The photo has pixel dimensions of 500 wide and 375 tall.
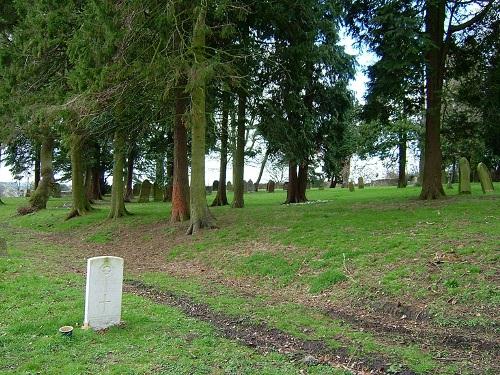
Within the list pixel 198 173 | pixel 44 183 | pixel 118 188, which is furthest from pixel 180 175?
pixel 44 183

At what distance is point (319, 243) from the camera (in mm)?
10789

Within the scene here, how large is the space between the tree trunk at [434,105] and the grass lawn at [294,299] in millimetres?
2423

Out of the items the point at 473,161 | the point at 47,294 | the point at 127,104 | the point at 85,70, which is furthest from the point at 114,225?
the point at 473,161

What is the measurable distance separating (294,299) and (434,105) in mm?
10350

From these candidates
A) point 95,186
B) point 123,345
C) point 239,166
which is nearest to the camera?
point 123,345

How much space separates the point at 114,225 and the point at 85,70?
6.84 metres

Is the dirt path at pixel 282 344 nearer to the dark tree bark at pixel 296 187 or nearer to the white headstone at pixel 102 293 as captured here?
the white headstone at pixel 102 293

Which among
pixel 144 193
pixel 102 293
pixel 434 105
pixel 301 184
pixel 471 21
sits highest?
pixel 471 21

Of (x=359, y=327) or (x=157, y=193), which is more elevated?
(x=157, y=193)

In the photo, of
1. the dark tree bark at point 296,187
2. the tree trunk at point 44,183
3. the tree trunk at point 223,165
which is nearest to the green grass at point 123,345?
the tree trunk at point 223,165

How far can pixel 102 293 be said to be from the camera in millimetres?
6129

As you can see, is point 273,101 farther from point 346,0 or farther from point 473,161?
point 473,161

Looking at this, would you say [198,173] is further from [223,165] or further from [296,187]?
[223,165]

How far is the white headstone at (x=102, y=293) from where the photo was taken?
604cm
